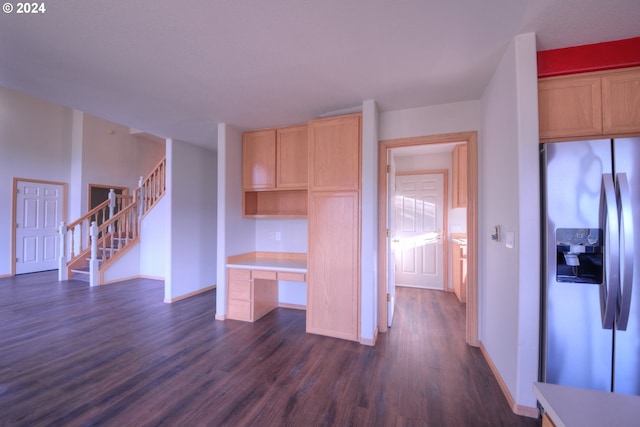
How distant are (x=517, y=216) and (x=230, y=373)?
2.49 m

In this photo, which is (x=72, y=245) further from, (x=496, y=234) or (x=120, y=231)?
(x=496, y=234)

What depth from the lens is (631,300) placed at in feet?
4.83

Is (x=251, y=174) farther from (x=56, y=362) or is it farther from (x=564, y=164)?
(x=564, y=164)

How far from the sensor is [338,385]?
1958 millimetres

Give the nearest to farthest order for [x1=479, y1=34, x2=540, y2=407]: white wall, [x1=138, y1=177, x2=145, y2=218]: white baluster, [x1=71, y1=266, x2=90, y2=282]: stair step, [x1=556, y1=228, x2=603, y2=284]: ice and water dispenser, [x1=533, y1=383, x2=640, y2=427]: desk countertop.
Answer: [x1=533, y1=383, x2=640, y2=427]: desk countertop → [x1=556, y1=228, x2=603, y2=284]: ice and water dispenser → [x1=479, y1=34, x2=540, y2=407]: white wall → [x1=71, y1=266, x2=90, y2=282]: stair step → [x1=138, y1=177, x2=145, y2=218]: white baluster

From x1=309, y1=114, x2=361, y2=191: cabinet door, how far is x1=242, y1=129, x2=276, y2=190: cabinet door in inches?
30.1

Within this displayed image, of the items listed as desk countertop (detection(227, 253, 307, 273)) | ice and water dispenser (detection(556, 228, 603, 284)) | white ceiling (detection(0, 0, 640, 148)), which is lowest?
desk countertop (detection(227, 253, 307, 273))

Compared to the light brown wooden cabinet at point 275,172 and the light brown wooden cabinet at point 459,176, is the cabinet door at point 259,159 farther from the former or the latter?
the light brown wooden cabinet at point 459,176

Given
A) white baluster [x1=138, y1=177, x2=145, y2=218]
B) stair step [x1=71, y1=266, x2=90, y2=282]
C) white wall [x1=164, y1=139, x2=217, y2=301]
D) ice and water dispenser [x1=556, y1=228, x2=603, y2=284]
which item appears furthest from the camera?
white baluster [x1=138, y1=177, x2=145, y2=218]

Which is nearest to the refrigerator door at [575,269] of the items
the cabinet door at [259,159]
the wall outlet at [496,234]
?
the wall outlet at [496,234]

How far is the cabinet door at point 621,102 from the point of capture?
1.63m

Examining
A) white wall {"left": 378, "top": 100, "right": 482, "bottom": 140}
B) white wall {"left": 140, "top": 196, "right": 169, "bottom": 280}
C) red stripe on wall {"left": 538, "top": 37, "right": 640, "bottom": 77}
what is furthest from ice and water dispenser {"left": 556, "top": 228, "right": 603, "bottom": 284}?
white wall {"left": 140, "top": 196, "right": 169, "bottom": 280}

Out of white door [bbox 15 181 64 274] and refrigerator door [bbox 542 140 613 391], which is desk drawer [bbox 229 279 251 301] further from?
white door [bbox 15 181 64 274]

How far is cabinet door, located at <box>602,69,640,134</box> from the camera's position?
5.34 feet
